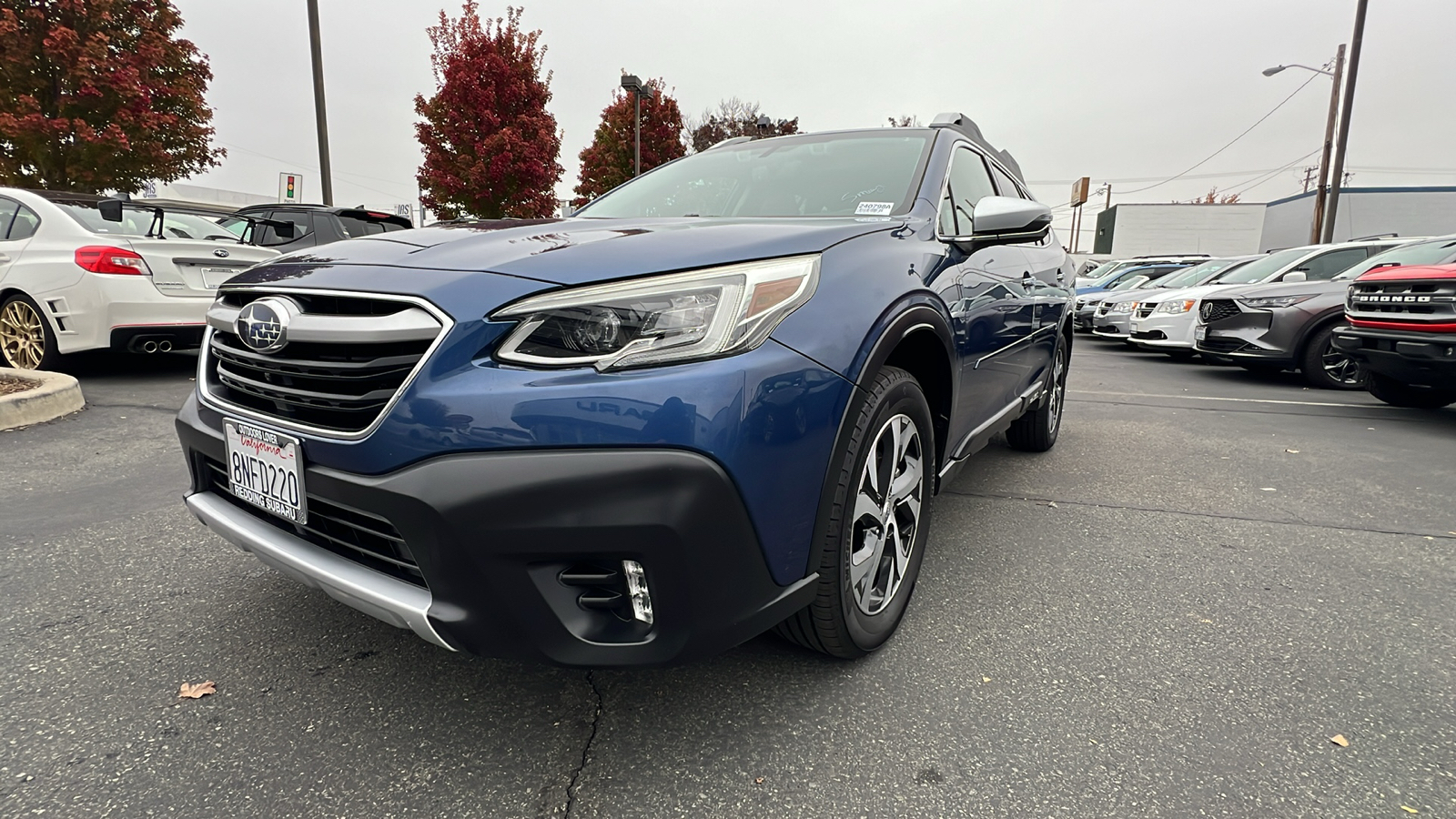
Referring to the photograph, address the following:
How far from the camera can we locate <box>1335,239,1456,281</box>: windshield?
5949 mm

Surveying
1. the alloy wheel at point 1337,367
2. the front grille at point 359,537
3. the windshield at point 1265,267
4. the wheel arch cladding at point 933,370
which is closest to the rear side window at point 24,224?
the front grille at point 359,537

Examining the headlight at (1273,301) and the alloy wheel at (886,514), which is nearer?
the alloy wheel at (886,514)

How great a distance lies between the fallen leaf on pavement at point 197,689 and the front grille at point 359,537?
1.73ft

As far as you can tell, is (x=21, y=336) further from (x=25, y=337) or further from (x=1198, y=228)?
(x=1198, y=228)

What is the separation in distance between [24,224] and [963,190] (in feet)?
21.5

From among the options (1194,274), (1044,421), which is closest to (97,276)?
(1044,421)

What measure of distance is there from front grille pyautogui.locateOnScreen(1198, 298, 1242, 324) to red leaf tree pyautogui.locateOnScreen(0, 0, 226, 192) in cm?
1577

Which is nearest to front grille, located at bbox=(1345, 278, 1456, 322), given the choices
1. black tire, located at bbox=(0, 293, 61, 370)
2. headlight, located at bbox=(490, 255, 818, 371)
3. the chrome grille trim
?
headlight, located at bbox=(490, 255, 818, 371)

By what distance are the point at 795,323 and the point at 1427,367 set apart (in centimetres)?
600

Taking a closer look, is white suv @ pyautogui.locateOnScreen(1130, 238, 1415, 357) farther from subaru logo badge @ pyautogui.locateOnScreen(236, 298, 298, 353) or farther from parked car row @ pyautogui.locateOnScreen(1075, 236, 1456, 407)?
subaru logo badge @ pyautogui.locateOnScreen(236, 298, 298, 353)

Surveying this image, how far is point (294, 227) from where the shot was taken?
742 cm

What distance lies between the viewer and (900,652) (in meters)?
2.19

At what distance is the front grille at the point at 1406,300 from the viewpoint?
507cm

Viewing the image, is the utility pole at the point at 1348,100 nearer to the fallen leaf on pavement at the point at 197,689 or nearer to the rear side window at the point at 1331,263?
the rear side window at the point at 1331,263
